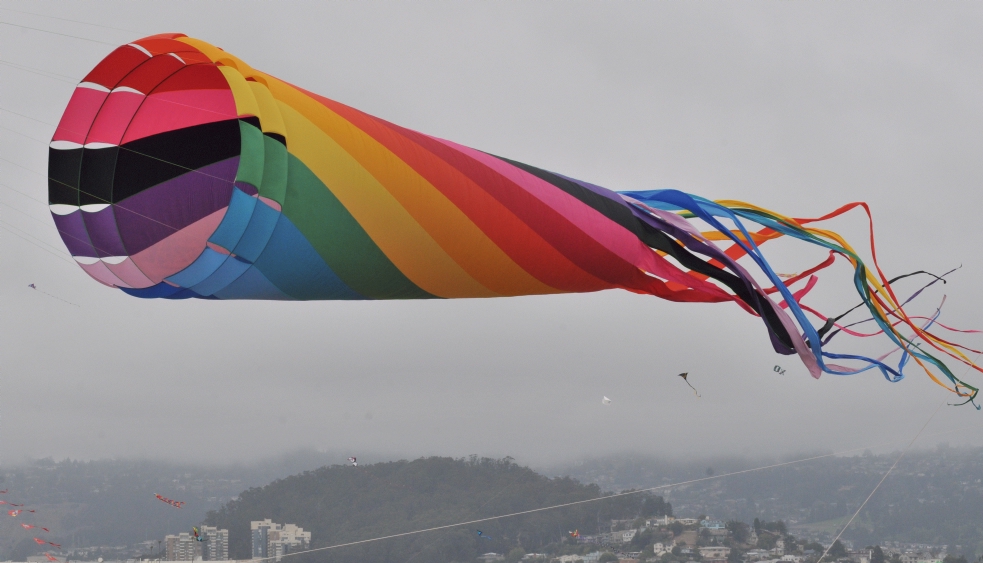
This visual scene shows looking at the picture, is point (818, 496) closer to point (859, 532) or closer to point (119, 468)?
point (859, 532)

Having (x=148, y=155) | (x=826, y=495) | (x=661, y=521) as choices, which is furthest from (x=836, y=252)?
(x=826, y=495)

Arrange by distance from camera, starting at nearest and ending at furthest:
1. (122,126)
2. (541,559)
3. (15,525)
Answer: (122,126) → (541,559) → (15,525)

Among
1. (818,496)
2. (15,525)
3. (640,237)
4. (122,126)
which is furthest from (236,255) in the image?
(818,496)

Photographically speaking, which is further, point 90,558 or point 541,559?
point 541,559

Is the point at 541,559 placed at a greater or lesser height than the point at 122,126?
lesser

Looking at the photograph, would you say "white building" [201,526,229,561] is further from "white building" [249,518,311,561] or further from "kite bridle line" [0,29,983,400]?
"kite bridle line" [0,29,983,400]

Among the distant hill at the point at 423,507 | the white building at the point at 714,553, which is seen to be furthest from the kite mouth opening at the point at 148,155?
the white building at the point at 714,553

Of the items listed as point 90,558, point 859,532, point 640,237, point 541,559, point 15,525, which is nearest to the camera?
point 640,237

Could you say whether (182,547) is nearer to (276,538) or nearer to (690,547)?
(276,538)

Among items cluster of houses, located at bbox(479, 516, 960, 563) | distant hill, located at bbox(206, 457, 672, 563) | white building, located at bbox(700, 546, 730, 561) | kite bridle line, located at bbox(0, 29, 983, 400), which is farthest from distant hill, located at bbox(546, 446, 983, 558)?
kite bridle line, located at bbox(0, 29, 983, 400)
